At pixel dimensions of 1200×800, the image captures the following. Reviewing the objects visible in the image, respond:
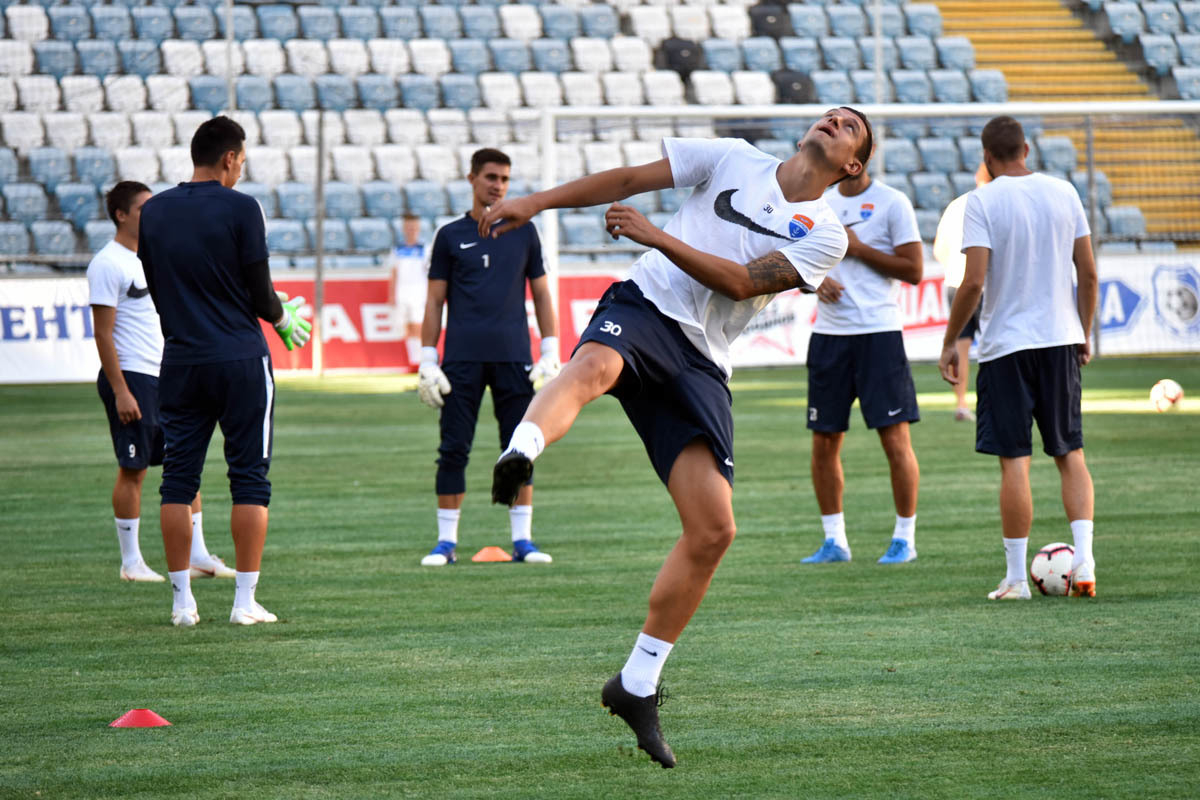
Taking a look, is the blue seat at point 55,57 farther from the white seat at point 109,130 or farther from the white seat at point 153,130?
the white seat at point 153,130

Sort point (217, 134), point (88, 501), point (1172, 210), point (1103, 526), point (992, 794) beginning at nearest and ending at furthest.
→ point (992, 794) → point (217, 134) → point (1103, 526) → point (88, 501) → point (1172, 210)

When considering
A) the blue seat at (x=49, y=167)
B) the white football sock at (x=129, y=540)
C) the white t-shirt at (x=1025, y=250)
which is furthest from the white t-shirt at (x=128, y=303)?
the blue seat at (x=49, y=167)

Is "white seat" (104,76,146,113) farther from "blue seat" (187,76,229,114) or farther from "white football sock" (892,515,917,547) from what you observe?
"white football sock" (892,515,917,547)

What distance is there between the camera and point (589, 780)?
14.5 feet

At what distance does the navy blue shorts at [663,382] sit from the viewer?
4.79 metres

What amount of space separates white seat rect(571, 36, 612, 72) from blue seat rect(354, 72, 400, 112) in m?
3.27

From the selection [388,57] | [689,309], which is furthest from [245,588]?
[388,57]

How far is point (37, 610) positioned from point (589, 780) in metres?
3.73

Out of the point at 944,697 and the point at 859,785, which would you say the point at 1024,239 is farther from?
the point at 859,785

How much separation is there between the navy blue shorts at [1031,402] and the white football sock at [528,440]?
328 cm

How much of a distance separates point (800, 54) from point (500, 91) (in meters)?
5.67

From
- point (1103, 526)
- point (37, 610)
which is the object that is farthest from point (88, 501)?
point (1103, 526)

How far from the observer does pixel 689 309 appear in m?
4.95

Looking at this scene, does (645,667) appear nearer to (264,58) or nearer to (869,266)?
(869,266)
